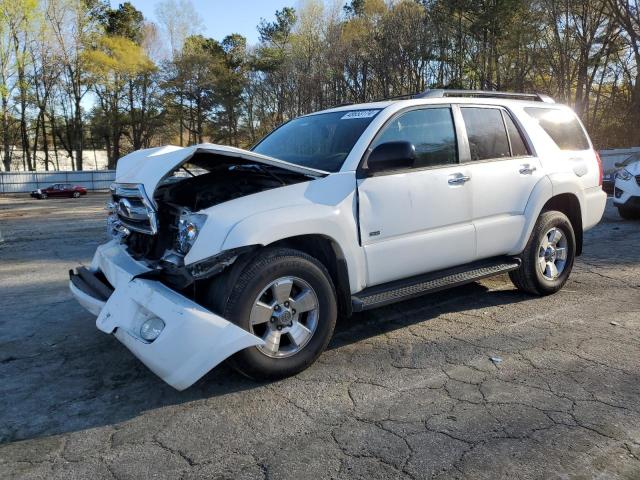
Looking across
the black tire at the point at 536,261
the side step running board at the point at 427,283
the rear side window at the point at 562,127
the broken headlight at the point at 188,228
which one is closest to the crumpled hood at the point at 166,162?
the broken headlight at the point at 188,228

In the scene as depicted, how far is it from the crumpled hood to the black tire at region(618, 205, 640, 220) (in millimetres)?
9295

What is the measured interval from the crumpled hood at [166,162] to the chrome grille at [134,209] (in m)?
0.06

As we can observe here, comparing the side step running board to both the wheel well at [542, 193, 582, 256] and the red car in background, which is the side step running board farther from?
the red car in background

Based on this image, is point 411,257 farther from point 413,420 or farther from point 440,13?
point 440,13

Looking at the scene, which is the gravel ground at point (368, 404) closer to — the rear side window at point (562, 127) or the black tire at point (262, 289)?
the black tire at point (262, 289)

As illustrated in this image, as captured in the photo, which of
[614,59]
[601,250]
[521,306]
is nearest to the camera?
[521,306]

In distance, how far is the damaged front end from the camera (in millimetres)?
3064

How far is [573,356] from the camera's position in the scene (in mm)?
3936

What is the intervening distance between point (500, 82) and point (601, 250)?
28902 millimetres

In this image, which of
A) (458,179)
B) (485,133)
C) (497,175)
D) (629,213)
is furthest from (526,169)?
(629,213)

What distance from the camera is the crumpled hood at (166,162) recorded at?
11.2 ft

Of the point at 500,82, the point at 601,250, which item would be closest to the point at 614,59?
the point at 500,82

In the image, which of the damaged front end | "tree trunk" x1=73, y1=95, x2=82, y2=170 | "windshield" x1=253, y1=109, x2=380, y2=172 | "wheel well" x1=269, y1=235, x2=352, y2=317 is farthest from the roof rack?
"tree trunk" x1=73, y1=95, x2=82, y2=170

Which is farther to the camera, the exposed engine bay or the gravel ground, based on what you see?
the exposed engine bay
